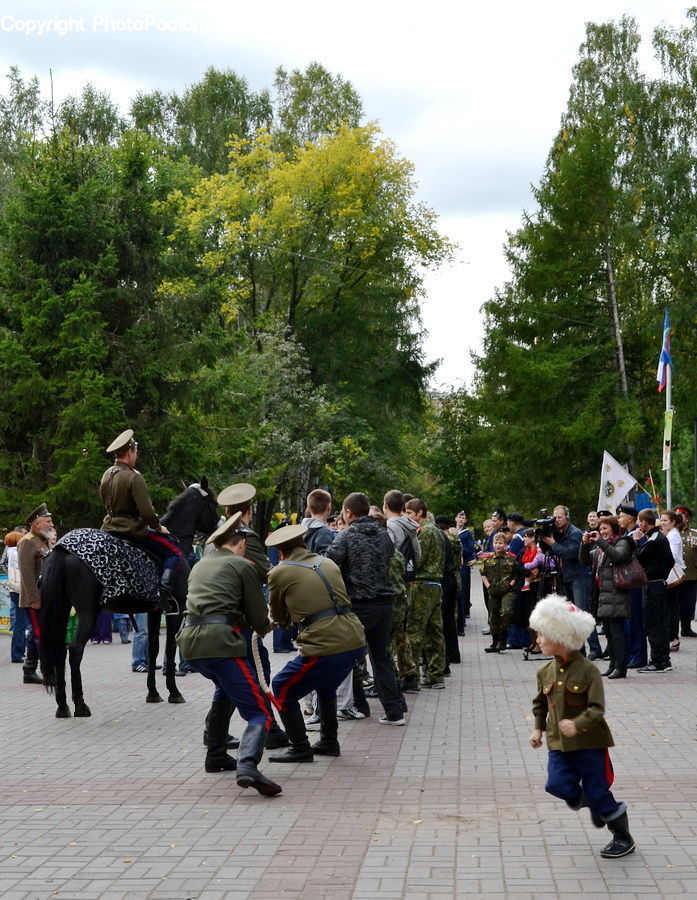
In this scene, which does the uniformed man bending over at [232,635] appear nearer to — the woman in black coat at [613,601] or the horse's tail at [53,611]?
the horse's tail at [53,611]

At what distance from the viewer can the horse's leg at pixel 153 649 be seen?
39.4 ft

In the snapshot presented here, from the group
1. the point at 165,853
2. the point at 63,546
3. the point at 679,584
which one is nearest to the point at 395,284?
the point at 679,584

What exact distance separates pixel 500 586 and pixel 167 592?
6.97 m

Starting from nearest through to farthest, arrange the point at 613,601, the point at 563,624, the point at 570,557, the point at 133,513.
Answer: the point at 563,624 < the point at 133,513 < the point at 613,601 < the point at 570,557

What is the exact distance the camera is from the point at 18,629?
16500 mm

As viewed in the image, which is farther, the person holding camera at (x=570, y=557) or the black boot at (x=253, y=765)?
the person holding camera at (x=570, y=557)

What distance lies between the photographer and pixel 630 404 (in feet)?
135

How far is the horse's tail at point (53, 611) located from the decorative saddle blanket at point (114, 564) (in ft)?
0.60

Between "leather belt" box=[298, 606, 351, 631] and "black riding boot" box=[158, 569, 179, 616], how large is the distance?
3466 mm

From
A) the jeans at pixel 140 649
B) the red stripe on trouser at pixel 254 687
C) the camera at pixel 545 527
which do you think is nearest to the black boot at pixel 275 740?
the red stripe on trouser at pixel 254 687

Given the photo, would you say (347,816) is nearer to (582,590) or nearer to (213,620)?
(213,620)

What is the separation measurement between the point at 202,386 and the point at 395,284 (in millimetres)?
14747

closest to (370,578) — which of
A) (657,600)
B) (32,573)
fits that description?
(657,600)

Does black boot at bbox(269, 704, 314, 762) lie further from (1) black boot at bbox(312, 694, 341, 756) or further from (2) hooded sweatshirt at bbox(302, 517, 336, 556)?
(2) hooded sweatshirt at bbox(302, 517, 336, 556)
